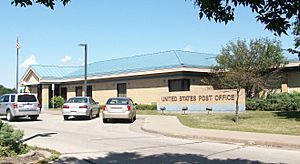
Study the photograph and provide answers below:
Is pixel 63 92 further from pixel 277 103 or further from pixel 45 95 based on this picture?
pixel 277 103

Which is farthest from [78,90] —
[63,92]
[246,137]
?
[246,137]

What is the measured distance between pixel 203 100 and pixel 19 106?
12105 mm

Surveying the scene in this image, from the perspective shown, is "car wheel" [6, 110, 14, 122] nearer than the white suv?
No

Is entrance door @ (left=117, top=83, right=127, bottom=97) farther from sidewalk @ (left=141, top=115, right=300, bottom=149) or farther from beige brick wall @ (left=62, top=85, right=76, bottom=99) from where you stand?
sidewalk @ (left=141, top=115, right=300, bottom=149)

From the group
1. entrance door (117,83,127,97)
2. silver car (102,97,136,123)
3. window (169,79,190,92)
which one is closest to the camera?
silver car (102,97,136,123)

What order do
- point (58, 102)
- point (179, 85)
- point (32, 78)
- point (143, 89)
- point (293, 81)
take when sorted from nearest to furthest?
point (293, 81) < point (179, 85) < point (143, 89) < point (58, 102) < point (32, 78)

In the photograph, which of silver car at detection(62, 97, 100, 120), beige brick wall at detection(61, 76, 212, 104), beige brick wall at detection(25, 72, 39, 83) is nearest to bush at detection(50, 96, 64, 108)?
beige brick wall at detection(61, 76, 212, 104)

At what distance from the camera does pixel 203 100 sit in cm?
2859

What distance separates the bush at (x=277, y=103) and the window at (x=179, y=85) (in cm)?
660

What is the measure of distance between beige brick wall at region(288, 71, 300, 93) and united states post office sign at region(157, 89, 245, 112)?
21.7 feet

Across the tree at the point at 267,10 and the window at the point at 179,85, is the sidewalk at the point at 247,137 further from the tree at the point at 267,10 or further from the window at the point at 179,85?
the window at the point at 179,85

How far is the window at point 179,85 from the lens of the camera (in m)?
33.8

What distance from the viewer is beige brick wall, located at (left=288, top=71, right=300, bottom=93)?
101 ft

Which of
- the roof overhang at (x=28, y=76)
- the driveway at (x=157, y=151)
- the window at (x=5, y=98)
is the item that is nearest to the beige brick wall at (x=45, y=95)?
the roof overhang at (x=28, y=76)
